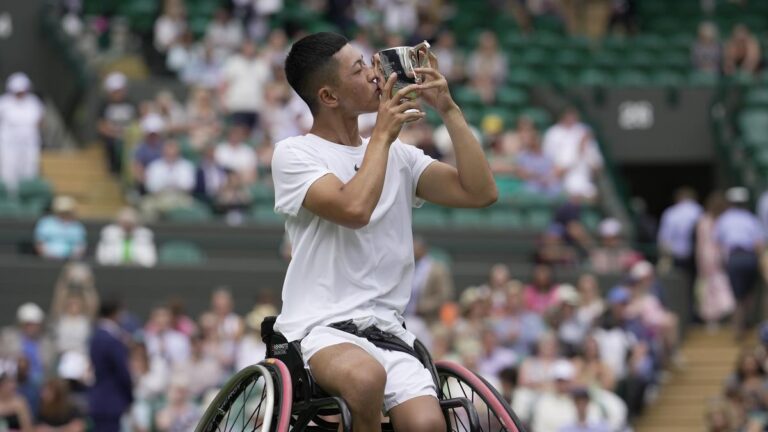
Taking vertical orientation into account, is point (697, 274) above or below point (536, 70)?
below

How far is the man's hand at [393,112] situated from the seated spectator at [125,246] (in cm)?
1054

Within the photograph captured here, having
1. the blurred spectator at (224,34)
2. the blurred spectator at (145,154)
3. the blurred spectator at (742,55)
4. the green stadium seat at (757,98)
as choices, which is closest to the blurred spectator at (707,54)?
the blurred spectator at (742,55)

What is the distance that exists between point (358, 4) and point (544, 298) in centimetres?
833

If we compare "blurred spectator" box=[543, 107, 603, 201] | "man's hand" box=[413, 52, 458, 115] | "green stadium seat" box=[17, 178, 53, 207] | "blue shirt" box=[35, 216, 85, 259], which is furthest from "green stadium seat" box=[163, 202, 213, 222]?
"man's hand" box=[413, 52, 458, 115]

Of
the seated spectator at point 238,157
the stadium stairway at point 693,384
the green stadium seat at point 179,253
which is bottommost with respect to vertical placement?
the stadium stairway at point 693,384

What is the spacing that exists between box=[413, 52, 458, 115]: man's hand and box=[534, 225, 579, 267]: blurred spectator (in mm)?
10955

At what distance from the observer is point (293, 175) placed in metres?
6.07

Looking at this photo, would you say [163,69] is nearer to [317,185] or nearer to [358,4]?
[358,4]

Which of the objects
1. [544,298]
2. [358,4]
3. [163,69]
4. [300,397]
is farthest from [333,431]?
[358,4]

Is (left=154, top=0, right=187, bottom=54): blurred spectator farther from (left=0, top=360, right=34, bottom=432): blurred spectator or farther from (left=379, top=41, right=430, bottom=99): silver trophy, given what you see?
(left=379, top=41, right=430, bottom=99): silver trophy

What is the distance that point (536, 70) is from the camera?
22312mm

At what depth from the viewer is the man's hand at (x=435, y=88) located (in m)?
6.03

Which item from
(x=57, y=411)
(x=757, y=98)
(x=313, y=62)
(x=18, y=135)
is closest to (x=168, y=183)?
(x=18, y=135)

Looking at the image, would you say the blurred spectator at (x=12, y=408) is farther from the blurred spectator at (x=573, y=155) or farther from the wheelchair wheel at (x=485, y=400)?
the blurred spectator at (x=573, y=155)
